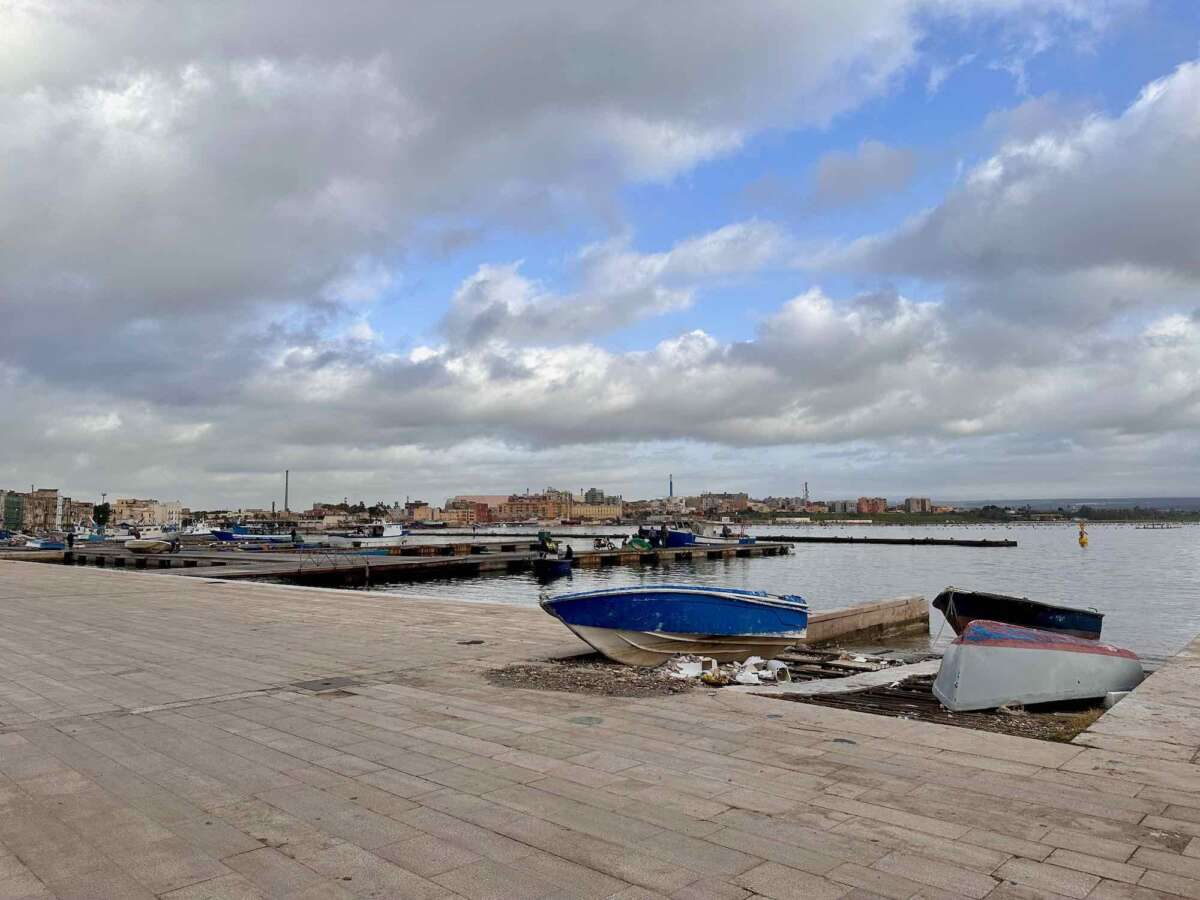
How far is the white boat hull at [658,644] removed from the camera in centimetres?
1121

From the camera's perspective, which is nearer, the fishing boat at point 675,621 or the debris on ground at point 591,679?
the debris on ground at point 591,679

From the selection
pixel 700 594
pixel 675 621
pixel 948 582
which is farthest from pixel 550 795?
pixel 948 582

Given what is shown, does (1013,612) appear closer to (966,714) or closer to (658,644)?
(658,644)

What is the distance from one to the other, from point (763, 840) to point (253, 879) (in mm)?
2625

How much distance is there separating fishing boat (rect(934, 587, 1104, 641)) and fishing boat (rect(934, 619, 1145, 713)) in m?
9.66

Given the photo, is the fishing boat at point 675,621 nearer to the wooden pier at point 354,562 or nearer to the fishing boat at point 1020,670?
the fishing boat at point 1020,670

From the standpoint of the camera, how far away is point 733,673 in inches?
396

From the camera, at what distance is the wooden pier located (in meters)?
38.5

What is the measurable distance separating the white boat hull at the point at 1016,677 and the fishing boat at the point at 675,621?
138 inches

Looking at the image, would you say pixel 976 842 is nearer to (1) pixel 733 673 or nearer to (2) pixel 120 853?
(2) pixel 120 853

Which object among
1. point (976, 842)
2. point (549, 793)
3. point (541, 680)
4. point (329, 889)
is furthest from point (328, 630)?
point (976, 842)

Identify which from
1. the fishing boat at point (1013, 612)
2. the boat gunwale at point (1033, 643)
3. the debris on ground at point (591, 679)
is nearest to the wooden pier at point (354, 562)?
the debris on ground at point (591, 679)

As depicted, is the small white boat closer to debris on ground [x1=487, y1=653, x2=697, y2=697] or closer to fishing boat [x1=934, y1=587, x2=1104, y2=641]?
fishing boat [x1=934, y1=587, x2=1104, y2=641]

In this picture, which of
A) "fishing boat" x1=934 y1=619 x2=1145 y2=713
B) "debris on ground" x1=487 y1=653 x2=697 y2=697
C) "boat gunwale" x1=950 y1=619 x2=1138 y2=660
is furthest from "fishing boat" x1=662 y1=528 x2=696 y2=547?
"fishing boat" x1=934 y1=619 x2=1145 y2=713
